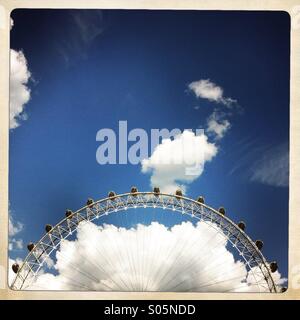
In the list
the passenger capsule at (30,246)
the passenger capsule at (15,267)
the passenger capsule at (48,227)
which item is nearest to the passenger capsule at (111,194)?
the passenger capsule at (48,227)

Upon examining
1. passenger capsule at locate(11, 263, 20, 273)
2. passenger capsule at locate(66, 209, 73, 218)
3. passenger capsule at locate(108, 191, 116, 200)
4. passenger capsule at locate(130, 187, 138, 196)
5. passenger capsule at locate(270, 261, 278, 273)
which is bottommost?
passenger capsule at locate(270, 261, 278, 273)

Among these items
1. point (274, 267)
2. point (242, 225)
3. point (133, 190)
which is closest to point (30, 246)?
point (133, 190)

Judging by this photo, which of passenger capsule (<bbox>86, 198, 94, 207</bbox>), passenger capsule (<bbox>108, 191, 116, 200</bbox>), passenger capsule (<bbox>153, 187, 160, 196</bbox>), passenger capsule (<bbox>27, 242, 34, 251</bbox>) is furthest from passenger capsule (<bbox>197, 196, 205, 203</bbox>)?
passenger capsule (<bbox>27, 242, 34, 251</bbox>)

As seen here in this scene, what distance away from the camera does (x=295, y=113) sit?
995 cm

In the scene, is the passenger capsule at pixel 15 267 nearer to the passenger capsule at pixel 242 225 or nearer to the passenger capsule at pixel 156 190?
the passenger capsule at pixel 156 190

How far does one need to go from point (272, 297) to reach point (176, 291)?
2124mm

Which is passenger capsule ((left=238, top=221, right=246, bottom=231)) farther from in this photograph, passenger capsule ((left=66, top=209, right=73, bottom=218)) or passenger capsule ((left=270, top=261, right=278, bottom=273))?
passenger capsule ((left=66, top=209, right=73, bottom=218))

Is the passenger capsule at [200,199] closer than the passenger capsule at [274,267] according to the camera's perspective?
No

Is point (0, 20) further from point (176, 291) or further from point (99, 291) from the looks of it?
point (176, 291)

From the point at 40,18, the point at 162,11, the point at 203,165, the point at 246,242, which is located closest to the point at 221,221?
the point at 246,242

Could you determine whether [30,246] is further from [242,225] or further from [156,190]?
[242,225]

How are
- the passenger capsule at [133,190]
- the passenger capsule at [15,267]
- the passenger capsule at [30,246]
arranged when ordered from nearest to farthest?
the passenger capsule at [15,267], the passenger capsule at [30,246], the passenger capsule at [133,190]

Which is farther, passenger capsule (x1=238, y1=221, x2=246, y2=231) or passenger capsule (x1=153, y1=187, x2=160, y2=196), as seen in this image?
passenger capsule (x1=153, y1=187, x2=160, y2=196)
